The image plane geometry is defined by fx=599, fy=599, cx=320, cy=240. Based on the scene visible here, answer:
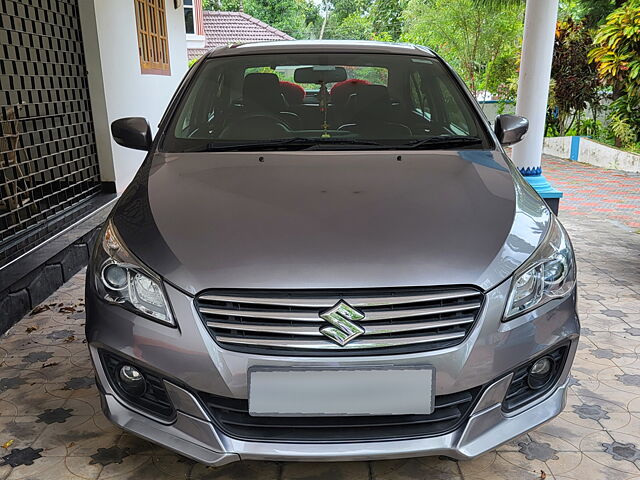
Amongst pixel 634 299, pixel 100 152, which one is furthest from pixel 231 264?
pixel 100 152

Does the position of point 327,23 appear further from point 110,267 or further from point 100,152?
point 110,267

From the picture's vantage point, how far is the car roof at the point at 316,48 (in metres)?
2.72

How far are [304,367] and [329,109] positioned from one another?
1370mm

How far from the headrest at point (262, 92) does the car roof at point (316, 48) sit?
127mm

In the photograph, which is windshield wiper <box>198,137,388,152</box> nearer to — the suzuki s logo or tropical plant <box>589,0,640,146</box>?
the suzuki s logo

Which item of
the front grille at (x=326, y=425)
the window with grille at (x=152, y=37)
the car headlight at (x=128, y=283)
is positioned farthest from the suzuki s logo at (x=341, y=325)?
the window with grille at (x=152, y=37)

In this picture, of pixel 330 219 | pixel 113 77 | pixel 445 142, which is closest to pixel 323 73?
pixel 445 142

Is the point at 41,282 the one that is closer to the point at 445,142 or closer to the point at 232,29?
the point at 445,142

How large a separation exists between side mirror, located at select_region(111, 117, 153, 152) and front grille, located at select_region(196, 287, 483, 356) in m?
1.26

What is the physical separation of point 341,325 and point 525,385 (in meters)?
0.61

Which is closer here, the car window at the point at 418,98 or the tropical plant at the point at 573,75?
the car window at the point at 418,98

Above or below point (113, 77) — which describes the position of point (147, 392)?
below

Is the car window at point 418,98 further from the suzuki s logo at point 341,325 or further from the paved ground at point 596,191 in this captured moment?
the paved ground at point 596,191

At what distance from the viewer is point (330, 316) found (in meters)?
1.52
